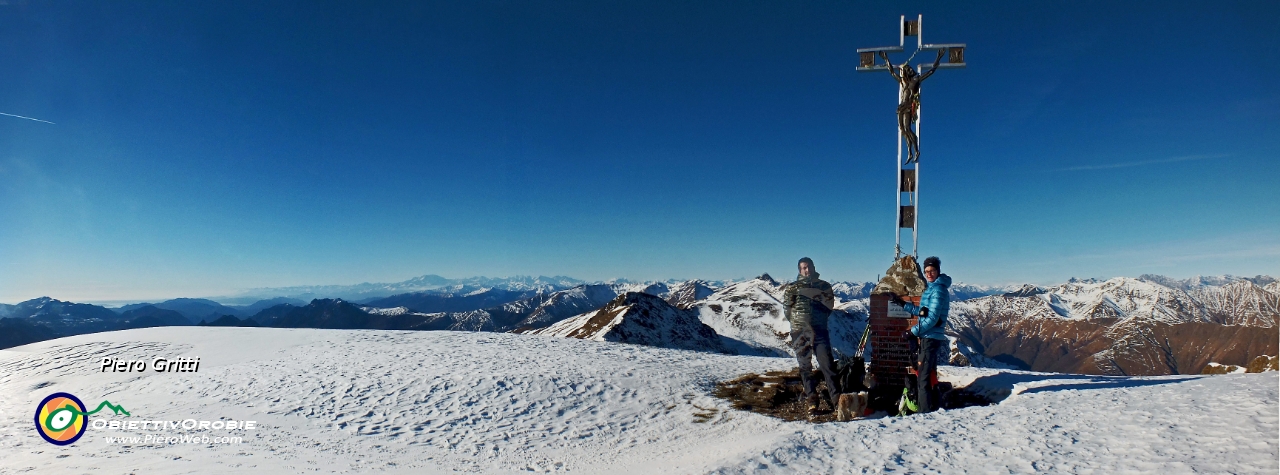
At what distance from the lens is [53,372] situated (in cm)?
1568

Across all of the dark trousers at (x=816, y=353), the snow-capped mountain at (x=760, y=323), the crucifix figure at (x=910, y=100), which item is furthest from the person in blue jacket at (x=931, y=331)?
the snow-capped mountain at (x=760, y=323)

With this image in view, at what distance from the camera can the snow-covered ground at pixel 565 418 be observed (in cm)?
673

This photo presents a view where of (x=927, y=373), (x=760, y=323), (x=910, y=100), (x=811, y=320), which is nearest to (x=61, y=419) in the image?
(x=811, y=320)

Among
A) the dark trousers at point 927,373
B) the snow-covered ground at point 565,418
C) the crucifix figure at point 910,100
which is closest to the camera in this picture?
the snow-covered ground at point 565,418

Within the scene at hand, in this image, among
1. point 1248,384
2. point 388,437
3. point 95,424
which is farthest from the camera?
point 95,424

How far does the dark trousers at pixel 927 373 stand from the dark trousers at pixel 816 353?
5.67ft

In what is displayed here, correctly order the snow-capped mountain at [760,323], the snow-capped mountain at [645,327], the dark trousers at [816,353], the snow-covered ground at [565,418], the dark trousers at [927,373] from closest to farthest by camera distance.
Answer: the snow-covered ground at [565,418] → the dark trousers at [927,373] → the dark trousers at [816,353] → the snow-capped mountain at [645,327] → the snow-capped mountain at [760,323]

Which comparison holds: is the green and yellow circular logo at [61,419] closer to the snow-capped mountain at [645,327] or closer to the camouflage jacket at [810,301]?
the camouflage jacket at [810,301]

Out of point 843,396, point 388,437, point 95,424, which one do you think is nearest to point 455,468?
point 388,437

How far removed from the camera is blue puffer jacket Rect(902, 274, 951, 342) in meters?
9.65

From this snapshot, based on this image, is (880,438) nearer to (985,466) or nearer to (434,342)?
(985,466)

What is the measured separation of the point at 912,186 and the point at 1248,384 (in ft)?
23.6

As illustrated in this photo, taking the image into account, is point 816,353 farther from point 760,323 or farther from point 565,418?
point 760,323

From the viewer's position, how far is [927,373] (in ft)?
31.7
